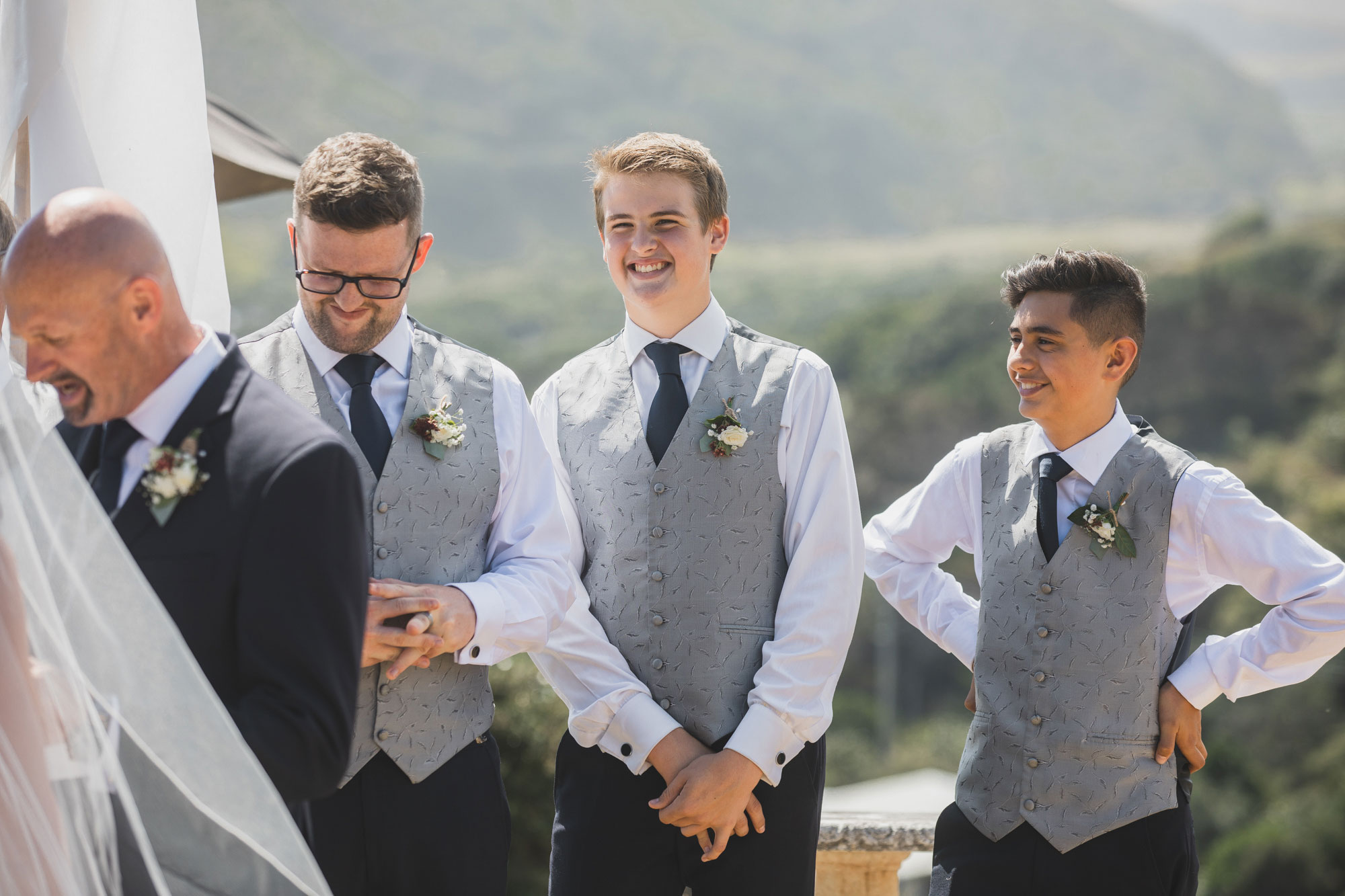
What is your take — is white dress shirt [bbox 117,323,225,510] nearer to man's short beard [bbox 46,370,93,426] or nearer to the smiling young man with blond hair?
man's short beard [bbox 46,370,93,426]

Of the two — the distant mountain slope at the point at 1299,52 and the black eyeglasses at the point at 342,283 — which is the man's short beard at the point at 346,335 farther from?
the distant mountain slope at the point at 1299,52

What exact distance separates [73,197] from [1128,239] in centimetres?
7119

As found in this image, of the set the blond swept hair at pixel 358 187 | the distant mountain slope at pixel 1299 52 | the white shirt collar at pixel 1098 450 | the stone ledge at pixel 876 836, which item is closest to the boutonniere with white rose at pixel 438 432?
the blond swept hair at pixel 358 187

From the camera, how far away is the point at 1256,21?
87438 millimetres

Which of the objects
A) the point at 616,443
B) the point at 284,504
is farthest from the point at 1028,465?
the point at 284,504

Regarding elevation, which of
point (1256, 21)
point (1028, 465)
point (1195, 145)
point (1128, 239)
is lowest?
point (1028, 465)

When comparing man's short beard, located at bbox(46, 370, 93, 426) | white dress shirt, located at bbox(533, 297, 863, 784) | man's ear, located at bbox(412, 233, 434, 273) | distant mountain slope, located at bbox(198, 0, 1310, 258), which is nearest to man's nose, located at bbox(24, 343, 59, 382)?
man's short beard, located at bbox(46, 370, 93, 426)

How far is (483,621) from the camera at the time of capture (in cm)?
221

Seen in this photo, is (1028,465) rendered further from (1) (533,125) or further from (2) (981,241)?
(1) (533,125)

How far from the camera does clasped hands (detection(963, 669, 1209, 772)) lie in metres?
2.47

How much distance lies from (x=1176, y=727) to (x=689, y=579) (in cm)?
105

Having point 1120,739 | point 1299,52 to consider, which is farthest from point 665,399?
point 1299,52

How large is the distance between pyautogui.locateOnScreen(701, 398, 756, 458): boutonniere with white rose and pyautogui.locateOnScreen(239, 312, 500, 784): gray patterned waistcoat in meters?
0.46

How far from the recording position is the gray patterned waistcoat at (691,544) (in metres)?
2.50
